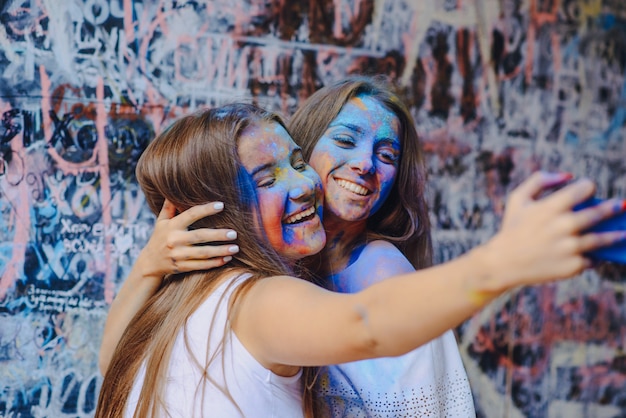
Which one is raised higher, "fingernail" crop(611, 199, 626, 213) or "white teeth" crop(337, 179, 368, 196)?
"fingernail" crop(611, 199, 626, 213)

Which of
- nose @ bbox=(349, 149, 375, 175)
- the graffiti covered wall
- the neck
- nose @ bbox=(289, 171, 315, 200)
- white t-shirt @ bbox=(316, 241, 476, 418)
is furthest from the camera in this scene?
the graffiti covered wall

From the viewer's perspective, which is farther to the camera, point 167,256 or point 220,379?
point 167,256

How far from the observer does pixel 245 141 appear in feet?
6.20

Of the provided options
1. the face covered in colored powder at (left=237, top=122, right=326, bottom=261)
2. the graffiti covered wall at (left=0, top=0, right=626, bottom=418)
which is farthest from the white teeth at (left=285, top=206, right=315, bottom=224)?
the graffiti covered wall at (left=0, top=0, right=626, bottom=418)

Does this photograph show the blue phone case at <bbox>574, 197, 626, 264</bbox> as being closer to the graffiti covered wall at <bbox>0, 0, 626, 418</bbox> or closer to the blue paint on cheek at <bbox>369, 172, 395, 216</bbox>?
the blue paint on cheek at <bbox>369, 172, 395, 216</bbox>

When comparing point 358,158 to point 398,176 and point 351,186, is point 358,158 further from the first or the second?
point 398,176

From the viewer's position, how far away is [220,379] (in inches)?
64.3

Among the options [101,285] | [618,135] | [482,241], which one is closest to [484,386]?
[482,241]

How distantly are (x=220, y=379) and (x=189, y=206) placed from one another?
0.51 meters

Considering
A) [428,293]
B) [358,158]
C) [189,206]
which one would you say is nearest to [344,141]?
[358,158]

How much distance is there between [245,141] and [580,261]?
1.04m

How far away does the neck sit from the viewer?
7.75 feet

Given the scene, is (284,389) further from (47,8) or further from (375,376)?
(47,8)

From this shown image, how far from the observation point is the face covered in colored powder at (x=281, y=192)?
6.18 feet
